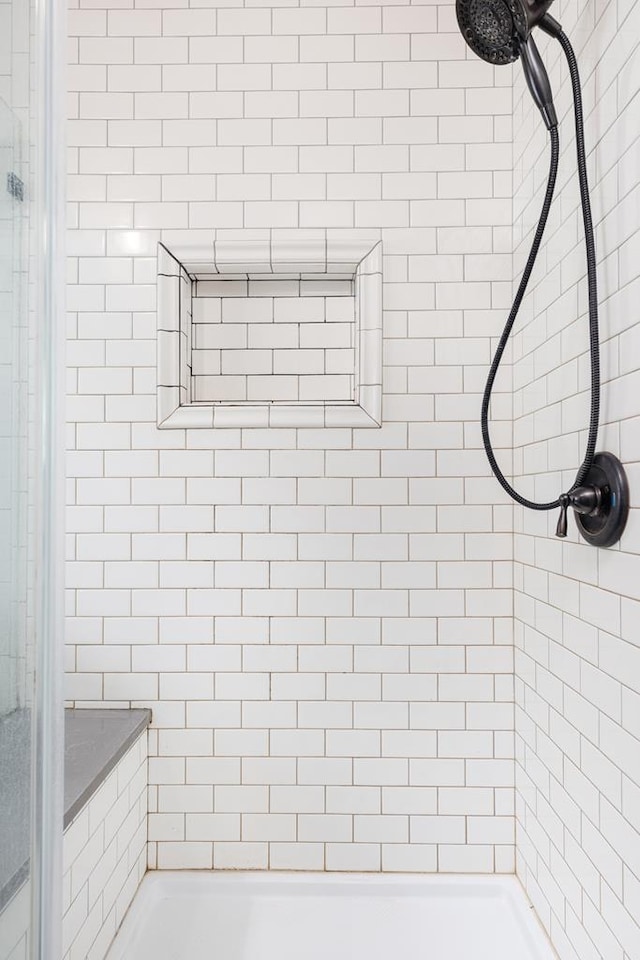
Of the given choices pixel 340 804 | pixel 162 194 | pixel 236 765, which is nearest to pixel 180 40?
pixel 162 194

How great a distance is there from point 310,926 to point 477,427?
51.0 inches

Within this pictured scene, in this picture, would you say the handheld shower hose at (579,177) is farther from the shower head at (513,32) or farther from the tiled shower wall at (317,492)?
the tiled shower wall at (317,492)

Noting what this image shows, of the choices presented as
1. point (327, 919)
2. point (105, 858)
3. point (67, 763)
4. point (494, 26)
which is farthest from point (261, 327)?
point (327, 919)

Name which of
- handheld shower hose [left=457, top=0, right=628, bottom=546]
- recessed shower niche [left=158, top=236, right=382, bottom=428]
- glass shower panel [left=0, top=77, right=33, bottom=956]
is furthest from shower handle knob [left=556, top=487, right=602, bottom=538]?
glass shower panel [left=0, top=77, right=33, bottom=956]

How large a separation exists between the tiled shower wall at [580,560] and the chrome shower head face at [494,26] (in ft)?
0.42

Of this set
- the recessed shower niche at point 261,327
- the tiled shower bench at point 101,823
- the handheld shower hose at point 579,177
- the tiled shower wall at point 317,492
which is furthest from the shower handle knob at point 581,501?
the tiled shower bench at point 101,823

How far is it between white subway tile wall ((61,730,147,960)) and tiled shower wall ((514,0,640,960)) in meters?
0.94

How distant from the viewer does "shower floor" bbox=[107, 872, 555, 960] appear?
155 centimetres

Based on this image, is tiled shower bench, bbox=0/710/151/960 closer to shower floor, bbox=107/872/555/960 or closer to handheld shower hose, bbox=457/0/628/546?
shower floor, bbox=107/872/555/960

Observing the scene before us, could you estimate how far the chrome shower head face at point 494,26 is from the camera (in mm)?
1260

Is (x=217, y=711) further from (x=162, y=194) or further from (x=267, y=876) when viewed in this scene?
(x=162, y=194)

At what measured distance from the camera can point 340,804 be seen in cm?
179

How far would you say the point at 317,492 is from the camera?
5.93ft

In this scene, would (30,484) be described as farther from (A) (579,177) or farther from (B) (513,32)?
(B) (513,32)
